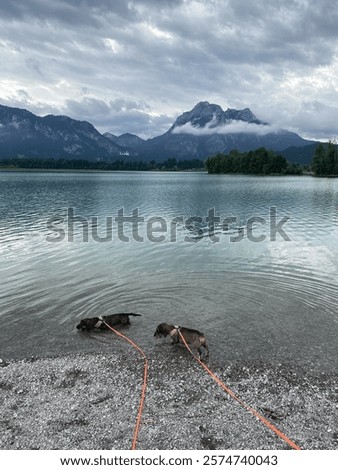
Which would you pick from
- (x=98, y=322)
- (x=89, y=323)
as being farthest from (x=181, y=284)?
(x=89, y=323)

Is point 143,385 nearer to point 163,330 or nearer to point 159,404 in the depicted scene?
point 159,404

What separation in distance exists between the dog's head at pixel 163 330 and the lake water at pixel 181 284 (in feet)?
1.87

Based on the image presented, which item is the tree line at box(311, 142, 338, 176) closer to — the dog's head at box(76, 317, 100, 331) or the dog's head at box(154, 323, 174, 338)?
the dog's head at box(154, 323, 174, 338)

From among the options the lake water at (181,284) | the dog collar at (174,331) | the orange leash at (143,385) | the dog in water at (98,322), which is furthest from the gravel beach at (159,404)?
the dog in water at (98,322)

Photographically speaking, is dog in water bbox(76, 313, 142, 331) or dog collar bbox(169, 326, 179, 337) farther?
dog in water bbox(76, 313, 142, 331)

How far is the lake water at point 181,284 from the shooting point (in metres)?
14.1

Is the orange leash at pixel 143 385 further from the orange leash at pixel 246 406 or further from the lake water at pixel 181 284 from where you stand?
the orange leash at pixel 246 406

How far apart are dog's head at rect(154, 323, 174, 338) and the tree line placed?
20066 cm

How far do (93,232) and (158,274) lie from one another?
1734cm

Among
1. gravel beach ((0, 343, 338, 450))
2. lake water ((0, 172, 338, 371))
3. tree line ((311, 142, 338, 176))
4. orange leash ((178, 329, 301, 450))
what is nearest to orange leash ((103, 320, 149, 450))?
gravel beach ((0, 343, 338, 450))

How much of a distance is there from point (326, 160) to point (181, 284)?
640 feet

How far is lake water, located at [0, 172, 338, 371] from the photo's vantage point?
554 inches
